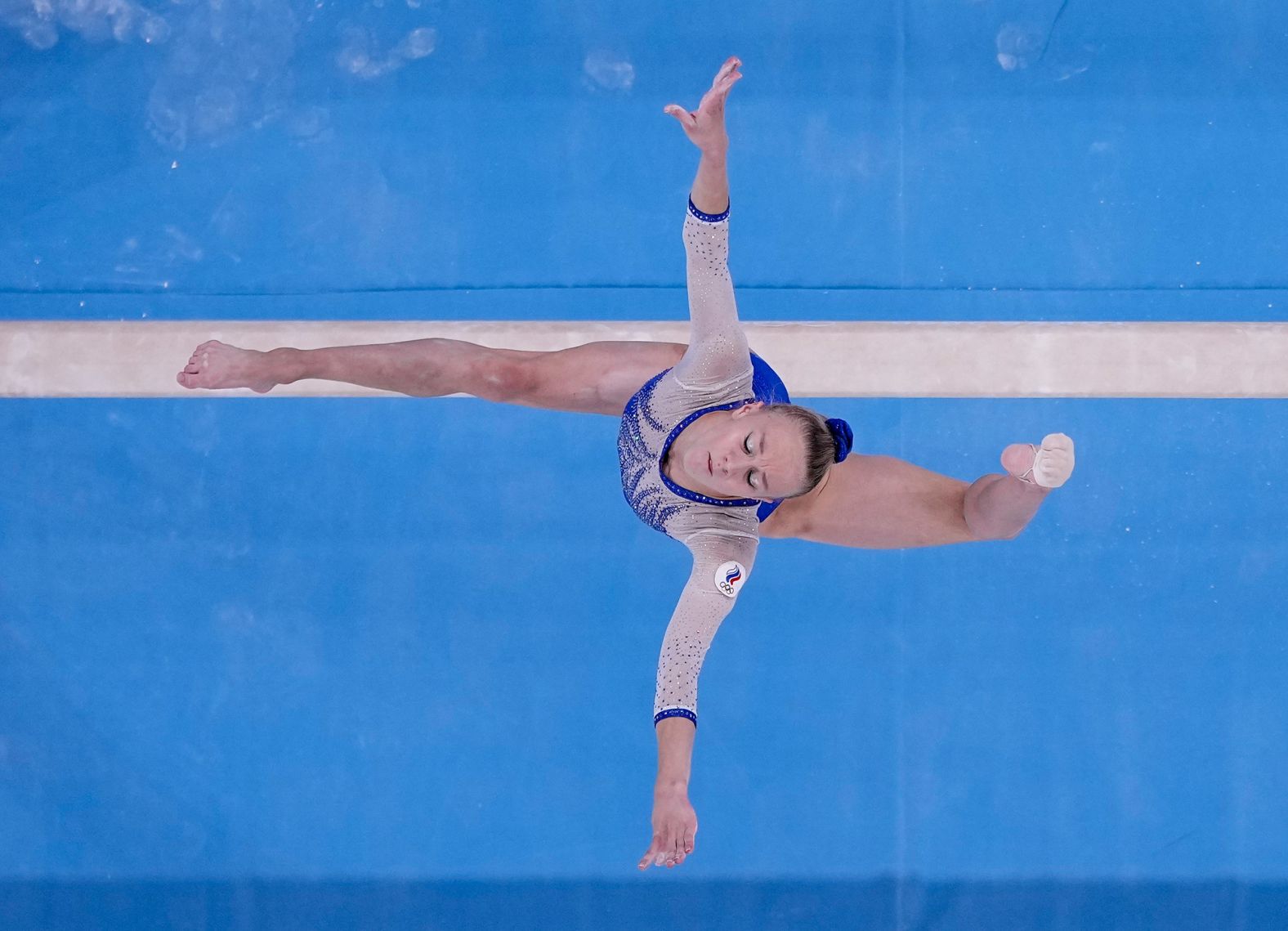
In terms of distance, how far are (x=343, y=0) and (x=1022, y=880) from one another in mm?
3157

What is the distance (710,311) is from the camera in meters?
1.99

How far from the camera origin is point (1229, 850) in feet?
9.31

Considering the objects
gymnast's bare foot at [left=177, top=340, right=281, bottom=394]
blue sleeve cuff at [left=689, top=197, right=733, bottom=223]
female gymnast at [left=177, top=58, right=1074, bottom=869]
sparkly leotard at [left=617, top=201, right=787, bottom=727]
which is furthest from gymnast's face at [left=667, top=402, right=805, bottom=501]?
gymnast's bare foot at [left=177, top=340, right=281, bottom=394]

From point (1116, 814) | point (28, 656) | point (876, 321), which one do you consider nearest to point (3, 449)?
point (28, 656)

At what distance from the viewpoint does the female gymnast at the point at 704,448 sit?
6.17ft

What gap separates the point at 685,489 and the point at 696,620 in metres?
0.27

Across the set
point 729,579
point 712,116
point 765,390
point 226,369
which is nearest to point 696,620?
point 729,579

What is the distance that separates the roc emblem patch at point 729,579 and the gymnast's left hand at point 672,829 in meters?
0.37

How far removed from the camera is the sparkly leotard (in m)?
1.94

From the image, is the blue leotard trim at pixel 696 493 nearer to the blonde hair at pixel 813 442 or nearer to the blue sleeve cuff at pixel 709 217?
the blonde hair at pixel 813 442

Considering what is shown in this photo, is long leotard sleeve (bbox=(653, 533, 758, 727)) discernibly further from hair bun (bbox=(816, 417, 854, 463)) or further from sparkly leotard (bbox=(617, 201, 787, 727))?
hair bun (bbox=(816, 417, 854, 463))

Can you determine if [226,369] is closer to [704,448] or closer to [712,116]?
[704,448]

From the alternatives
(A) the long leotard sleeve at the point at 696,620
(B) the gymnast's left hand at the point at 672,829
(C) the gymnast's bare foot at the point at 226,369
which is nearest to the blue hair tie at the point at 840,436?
(A) the long leotard sleeve at the point at 696,620

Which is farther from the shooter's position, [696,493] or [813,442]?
[696,493]
